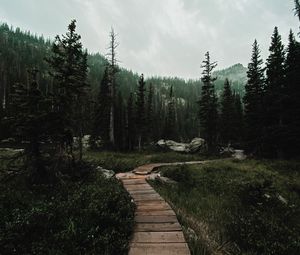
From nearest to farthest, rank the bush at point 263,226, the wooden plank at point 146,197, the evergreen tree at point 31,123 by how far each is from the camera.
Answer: the bush at point 263,226 → the wooden plank at point 146,197 → the evergreen tree at point 31,123

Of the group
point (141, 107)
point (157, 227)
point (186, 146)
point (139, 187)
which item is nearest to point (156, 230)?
point (157, 227)

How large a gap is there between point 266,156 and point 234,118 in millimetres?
19487

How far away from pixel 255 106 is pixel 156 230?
100 feet

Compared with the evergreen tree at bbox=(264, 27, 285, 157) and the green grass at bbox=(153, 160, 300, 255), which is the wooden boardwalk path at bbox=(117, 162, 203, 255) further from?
the evergreen tree at bbox=(264, 27, 285, 157)

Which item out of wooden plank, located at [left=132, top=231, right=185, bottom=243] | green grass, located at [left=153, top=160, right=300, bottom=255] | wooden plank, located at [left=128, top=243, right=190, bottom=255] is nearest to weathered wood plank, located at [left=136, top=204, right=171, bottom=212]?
green grass, located at [left=153, top=160, right=300, bottom=255]

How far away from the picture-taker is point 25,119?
31.4 feet

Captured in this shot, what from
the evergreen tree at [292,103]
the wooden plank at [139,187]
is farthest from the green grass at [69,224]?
the evergreen tree at [292,103]

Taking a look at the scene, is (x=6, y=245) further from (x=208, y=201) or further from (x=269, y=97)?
(x=269, y=97)

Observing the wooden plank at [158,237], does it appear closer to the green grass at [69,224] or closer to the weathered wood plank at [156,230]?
the weathered wood plank at [156,230]

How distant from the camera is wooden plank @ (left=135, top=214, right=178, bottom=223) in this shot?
6.54 m

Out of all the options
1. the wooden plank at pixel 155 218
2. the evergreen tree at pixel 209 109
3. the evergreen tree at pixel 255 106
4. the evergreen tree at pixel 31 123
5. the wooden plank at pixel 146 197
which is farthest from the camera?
the evergreen tree at pixel 209 109

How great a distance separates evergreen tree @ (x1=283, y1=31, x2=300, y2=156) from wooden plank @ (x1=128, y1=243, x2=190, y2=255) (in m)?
24.2

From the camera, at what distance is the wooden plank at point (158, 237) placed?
536 centimetres

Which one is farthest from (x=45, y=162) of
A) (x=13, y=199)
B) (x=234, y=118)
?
(x=234, y=118)
